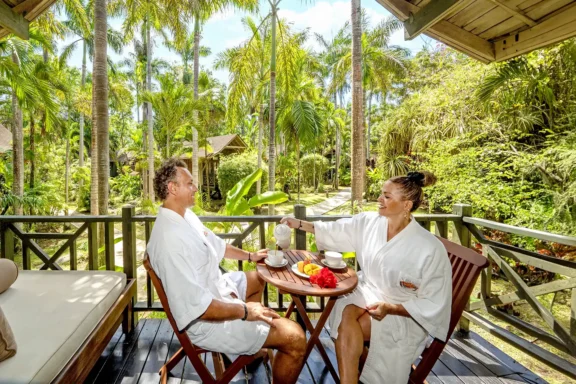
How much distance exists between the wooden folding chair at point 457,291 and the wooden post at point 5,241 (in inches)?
142

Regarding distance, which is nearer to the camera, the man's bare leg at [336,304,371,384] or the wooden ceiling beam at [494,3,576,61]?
the man's bare leg at [336,304,371,384]

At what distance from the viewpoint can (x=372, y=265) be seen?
212 centimetres

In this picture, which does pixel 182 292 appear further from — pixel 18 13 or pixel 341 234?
pixel 18 13

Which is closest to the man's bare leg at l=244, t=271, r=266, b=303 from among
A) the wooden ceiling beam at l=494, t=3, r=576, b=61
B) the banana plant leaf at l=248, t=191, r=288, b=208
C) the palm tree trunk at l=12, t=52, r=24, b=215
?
the banana plant leaf at l=248, t=191, r=288, b=208

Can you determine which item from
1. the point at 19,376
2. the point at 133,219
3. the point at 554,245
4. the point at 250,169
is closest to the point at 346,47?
the point at 250,169

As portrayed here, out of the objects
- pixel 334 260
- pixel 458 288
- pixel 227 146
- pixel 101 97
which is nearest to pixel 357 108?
pixel 101 97

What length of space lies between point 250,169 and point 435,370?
15.9 metres

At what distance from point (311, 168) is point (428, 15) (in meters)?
22.8

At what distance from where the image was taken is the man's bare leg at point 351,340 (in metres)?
1.75

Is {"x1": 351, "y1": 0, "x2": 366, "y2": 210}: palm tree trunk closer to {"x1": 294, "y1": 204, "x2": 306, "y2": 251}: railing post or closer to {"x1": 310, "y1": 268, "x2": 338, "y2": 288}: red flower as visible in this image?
{"x1": 294, "y1": 204, "x2": 306, "y2": 251}: railing post

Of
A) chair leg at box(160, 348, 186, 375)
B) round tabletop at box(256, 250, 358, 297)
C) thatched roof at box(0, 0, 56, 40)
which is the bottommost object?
chair leg at box(160, 348, 186, 375)

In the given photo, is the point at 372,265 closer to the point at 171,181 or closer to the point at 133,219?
the point at 171,181

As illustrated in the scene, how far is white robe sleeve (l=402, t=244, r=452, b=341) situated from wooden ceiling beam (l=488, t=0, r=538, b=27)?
80.3 inches

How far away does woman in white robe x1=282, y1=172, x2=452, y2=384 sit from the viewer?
177 centimetres
